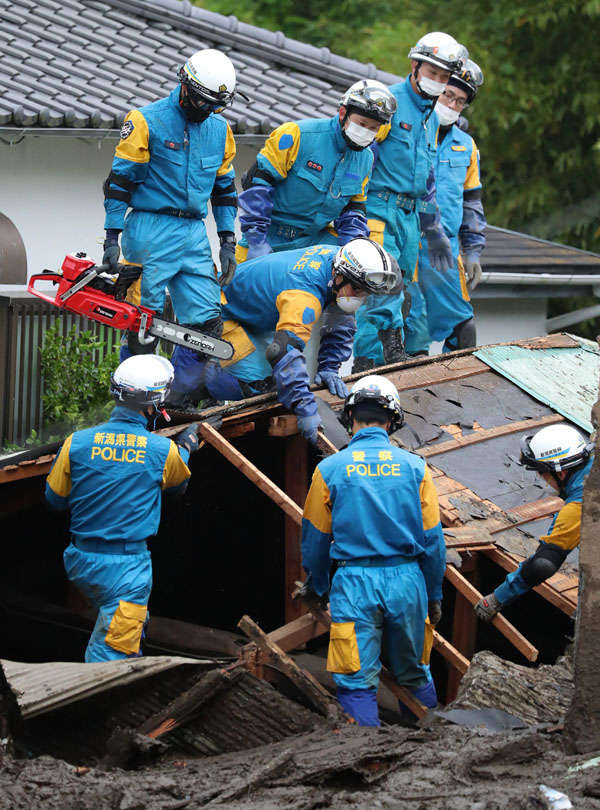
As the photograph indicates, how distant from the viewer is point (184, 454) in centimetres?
608

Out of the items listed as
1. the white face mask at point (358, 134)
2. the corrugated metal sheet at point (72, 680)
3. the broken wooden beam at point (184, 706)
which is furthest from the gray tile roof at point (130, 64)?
the broken wooden beam at point (184, 706)

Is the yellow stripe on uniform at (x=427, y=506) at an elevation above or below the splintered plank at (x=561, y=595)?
above

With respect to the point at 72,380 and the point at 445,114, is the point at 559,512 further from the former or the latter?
the point at 72,380

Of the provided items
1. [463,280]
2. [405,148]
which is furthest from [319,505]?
[463,280]

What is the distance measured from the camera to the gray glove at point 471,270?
29.4 feet

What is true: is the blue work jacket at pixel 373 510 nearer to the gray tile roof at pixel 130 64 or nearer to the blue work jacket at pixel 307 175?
the blue work jacket at pixel 307 175

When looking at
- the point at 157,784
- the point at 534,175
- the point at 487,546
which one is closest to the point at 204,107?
the point at 487,546

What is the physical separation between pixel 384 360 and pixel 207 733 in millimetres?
3942

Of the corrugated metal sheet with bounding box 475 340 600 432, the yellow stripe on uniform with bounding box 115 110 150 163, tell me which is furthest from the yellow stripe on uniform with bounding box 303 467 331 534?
the corrugated metal sheet with bounding box 475 340 600 432

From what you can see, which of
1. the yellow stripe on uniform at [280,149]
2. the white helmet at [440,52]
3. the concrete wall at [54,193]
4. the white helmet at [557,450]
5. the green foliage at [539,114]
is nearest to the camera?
the white helmet at [557,450]

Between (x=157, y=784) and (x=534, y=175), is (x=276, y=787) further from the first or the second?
(x=534, y=175)

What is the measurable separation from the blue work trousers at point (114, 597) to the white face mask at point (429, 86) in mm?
3907

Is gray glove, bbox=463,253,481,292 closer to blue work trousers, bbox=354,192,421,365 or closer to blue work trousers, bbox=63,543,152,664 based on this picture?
blue work trousers, bbox=354,192,421,365

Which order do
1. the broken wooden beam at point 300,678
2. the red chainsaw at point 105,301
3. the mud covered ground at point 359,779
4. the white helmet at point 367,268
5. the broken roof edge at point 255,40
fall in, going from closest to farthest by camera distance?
the mud covered ground at point 359,779, the broken wooden beam at point 300,678, the white helmet at point 367,268, the red chainsaw at point 105,301, the broken roof edge at point 255,40
